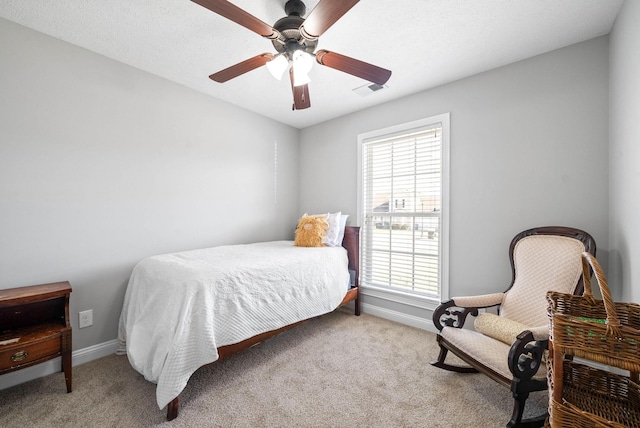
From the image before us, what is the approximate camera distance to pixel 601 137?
198cm

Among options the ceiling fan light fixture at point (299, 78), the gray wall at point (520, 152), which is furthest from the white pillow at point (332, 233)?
the ceiling fan light fixture at point (299, 78)

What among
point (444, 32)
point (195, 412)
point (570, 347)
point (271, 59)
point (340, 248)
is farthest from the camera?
point (340, 248)

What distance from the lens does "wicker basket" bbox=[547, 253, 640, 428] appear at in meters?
0.92

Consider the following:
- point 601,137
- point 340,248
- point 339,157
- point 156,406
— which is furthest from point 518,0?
point 156,406

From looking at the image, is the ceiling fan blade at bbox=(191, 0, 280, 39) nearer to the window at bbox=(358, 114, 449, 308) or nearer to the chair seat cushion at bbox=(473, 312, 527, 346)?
the window at bbox=(358, 114, 449, 308)

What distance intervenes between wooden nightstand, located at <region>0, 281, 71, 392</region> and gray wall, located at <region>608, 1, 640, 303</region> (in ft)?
11.4

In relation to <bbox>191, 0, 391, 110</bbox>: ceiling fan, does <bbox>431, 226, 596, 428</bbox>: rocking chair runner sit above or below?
below

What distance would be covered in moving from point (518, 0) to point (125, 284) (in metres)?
3.66

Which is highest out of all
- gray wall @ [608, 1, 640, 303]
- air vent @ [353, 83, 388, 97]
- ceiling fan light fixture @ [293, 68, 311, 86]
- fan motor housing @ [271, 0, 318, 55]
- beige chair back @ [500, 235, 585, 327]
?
air vent @ [353, 83, 388, 97]

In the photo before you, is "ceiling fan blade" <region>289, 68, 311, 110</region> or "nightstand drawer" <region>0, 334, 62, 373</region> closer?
"nightstand drawer" <region>0, 334, 62, 373</region>

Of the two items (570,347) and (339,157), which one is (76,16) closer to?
(339,157)

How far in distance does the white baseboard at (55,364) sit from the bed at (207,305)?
116mm

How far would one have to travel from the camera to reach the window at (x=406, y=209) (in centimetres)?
279

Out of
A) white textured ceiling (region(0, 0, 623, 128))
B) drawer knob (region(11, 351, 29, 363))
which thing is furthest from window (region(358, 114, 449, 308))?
drawer knob (region(11, 351, 29, 363))
